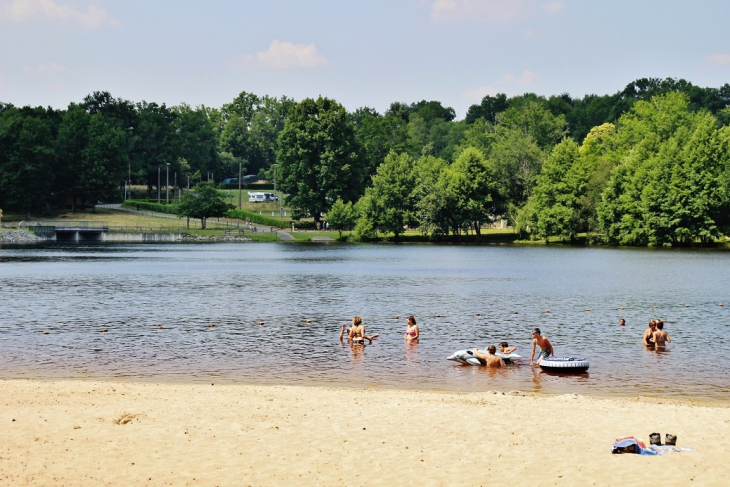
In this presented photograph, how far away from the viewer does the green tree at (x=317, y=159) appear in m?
164

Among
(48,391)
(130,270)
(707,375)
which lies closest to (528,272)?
(130,270)

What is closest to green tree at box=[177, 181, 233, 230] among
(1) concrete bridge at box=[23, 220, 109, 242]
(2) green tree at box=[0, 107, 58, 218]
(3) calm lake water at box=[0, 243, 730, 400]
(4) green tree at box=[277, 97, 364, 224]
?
(4) green tree at box=[277, 97, 364, 224]

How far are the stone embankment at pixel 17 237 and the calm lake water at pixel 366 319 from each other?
213 ft

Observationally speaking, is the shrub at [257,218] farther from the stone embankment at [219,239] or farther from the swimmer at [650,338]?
the swimmer at [650,338]

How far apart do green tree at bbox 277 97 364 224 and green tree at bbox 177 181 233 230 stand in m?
14.1

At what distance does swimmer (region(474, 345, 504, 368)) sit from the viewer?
3175 cm

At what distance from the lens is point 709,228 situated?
118750 mm

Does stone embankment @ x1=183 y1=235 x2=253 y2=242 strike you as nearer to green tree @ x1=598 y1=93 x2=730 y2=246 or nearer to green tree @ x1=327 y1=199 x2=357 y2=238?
green tree @ x1=327 y1=199 x2=357 y2=238

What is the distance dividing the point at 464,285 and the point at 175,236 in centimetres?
10580

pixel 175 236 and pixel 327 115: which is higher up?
pixel 327 115

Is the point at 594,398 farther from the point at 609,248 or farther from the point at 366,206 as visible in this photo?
the point at 366,206

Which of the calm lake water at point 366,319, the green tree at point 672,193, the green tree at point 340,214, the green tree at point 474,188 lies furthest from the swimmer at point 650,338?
the green tree at point 340,214

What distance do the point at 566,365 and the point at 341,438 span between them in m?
14.5

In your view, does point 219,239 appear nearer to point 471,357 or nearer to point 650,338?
point 650,338
